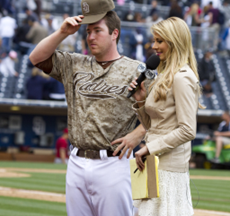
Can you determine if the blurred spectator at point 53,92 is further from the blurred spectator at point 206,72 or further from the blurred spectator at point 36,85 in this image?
the blurred spectator at point 206,72

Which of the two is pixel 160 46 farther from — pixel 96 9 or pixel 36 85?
pixel 36 85

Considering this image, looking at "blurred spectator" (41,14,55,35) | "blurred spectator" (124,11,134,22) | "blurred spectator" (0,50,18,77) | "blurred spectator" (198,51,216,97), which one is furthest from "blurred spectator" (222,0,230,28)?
"blurred spectator" (0,50,18,77)

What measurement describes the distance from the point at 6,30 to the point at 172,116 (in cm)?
1832

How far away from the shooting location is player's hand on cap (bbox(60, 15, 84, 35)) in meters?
3.16

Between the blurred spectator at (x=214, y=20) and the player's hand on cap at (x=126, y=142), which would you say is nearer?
the player's hand on cap at (x=126, y=142)

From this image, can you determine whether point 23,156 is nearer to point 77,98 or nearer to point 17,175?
point 17,175

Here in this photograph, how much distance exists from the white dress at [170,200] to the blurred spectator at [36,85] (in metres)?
15.5

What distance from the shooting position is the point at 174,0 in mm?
21719

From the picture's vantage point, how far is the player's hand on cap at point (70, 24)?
3164mm

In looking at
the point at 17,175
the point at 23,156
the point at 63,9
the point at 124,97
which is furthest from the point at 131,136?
the point at 63,9

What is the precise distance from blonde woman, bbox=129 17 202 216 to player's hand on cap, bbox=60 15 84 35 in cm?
55

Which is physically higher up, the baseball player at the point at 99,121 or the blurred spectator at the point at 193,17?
the blurred spectator at the point at 193,17

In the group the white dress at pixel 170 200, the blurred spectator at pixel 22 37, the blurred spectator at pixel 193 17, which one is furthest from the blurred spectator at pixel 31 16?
the white dress at pixel 170 200

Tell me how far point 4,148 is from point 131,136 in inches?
691
